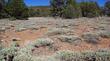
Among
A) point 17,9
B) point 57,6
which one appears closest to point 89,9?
point 57,6

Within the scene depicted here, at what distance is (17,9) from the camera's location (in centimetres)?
3659

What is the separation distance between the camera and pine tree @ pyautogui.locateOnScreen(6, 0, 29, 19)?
36206mm

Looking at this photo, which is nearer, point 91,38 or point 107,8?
point 91,38

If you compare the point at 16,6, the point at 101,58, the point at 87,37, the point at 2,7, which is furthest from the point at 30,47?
the point at 2,7

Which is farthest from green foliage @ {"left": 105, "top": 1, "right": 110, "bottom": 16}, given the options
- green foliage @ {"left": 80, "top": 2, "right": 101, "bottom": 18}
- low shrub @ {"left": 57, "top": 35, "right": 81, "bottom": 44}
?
low shrub @ {"left": 57, "top": 35, "right": 81, "bottom": 44}

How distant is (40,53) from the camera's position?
27.0 feet

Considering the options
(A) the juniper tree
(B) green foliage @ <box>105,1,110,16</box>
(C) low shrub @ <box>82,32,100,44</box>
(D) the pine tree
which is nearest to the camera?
(C) low shrub @ <box>82,32,100,44</box>

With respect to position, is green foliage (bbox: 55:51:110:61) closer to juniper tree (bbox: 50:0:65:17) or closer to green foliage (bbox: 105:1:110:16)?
green foliage (bbox: 105:1:110:16)

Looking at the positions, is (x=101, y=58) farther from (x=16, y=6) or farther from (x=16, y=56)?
(x=16, y=6)

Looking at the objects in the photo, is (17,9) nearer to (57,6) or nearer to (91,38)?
(57,6)

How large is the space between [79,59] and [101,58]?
25.9 inches

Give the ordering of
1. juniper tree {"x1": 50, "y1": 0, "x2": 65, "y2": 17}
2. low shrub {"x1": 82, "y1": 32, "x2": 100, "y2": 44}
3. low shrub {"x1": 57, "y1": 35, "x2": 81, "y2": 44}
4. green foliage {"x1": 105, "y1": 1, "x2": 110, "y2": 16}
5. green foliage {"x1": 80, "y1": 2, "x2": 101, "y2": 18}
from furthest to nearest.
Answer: juniper tree {"x1": 50, "y1": 0, "x2": 65, "y2": 17} → green foliage {"x1": 105, "y1": 1, "x2": 110, "y2": 16} → green foliage {"x1": 80, "y1": 2, "x2": 101, "y2": 18} → low shrub {"x1": 82, "y1": 32, "x2": 100, "y2": 44} → low shrub {"x1": 57, "y1": 35, "x2": 81, "y2": 44}

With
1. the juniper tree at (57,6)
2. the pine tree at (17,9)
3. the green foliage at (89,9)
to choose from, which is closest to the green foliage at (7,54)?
the pine tree at (17,9)

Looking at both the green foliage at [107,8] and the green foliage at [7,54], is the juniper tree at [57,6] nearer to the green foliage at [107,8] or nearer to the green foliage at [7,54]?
the green foliage at [107,8]
